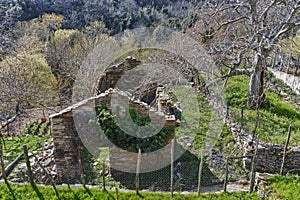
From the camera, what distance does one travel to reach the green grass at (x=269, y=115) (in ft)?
23.8

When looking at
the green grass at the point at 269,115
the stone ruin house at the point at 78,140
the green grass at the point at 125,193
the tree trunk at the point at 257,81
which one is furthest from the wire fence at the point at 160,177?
the tree trunk at the point at 257,81

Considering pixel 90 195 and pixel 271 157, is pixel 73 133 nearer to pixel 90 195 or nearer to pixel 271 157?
pixel 90 195

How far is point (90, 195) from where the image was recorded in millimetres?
5016

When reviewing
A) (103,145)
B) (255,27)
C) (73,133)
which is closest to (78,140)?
(73,133)

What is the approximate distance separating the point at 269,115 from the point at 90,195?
5.83 meters

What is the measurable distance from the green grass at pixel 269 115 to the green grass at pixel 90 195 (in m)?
2.44

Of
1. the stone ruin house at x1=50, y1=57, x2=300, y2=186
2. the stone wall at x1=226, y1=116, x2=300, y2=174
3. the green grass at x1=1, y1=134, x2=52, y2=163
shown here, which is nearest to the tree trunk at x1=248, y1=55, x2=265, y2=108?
the stone wall at x1=226, y1=116, x2=300, y2=174

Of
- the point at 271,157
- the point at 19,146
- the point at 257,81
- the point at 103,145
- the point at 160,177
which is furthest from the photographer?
the point at 257,81

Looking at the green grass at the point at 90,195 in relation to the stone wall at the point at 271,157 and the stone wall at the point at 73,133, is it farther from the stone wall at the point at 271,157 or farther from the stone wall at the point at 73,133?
the stone wall at the point at 271,157

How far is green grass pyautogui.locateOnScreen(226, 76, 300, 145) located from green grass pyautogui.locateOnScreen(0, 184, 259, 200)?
2443 mm

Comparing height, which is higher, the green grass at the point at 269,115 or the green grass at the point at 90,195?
the green grass at the point at 269,115

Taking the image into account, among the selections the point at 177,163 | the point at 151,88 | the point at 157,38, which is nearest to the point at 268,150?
the point at 177,163

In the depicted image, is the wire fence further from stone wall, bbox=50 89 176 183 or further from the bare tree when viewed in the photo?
the bare tree

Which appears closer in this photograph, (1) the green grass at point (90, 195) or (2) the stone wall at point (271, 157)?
(1) the green grass at point (90, 195)
